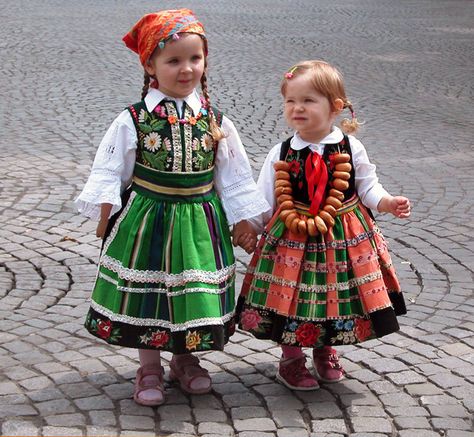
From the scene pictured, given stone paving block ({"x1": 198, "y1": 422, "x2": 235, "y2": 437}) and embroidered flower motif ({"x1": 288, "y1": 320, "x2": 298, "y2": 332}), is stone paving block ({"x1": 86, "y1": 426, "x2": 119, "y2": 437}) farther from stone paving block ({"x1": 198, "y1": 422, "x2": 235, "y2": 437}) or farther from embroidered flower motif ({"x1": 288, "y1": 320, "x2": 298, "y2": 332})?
embroidered flower motif ({"x1": 288, "y1": 320, "x2": 298, "y2": 332})

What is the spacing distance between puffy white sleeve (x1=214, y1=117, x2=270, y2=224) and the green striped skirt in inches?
A: 4.4

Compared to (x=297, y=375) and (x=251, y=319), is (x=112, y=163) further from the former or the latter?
(x=297, y=375)

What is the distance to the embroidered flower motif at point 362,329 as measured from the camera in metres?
4.02

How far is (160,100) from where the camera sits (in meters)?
3.94

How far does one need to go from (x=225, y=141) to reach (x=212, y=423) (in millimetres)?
1066

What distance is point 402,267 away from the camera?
230 inches

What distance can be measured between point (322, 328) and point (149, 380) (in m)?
0.69

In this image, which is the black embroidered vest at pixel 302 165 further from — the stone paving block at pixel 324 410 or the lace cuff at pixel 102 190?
the stone paving block at pixel 324 410

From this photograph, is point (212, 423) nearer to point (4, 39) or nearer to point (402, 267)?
point (402, 267)

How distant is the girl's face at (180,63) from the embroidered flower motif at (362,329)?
3.59 feet

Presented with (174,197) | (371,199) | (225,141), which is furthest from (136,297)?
(371,199)

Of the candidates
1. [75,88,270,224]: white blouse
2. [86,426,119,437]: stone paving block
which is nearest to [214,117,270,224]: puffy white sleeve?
[75,88,270,224]: white blouse

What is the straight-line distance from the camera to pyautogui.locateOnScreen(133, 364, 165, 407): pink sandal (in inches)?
156

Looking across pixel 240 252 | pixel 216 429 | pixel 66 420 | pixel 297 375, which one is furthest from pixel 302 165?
Answer: pixel 240 252
